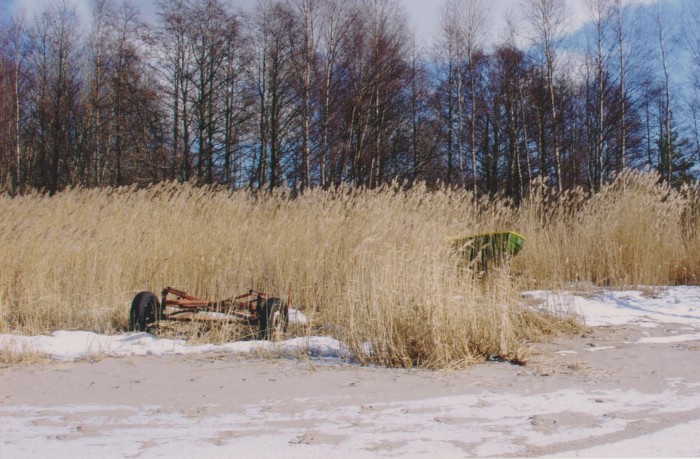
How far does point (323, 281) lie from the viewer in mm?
6480

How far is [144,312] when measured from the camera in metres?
5.45

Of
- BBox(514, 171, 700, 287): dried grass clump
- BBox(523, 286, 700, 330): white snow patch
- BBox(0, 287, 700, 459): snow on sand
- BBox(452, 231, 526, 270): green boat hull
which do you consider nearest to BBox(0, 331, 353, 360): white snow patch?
BBox(0, 287, 700, 459): snow on sand

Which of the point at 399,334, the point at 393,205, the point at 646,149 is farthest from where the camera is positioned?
the point at 646,149

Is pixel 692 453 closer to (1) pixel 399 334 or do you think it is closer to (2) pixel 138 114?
(1) pixel 399 334

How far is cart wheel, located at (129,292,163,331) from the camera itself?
539 cm

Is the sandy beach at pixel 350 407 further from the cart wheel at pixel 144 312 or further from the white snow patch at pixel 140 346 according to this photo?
the cart wheel at pixel 144 312

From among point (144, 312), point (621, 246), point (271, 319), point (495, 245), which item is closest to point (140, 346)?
point (144, 312)

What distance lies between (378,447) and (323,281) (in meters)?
4.09

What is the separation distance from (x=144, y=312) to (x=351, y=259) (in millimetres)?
2272

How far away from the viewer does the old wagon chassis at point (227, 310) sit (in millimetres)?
5020

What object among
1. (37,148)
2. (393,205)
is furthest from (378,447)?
(37,148)

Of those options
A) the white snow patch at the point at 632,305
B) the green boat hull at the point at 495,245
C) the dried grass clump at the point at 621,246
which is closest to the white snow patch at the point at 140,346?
the white snow patch at the point at 632,305

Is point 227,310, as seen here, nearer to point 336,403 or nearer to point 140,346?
point 140,346

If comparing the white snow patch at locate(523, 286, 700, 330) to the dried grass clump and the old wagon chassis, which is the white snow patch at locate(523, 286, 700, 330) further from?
the old wagon chassis
